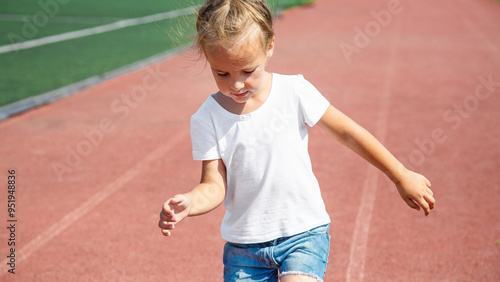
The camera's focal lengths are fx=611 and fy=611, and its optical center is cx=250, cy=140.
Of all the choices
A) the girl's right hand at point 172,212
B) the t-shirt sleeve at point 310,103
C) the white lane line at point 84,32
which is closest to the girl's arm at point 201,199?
the girl's right hand at point 172,212

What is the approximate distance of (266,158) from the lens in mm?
2506

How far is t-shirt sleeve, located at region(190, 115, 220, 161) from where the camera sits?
251 centimetres

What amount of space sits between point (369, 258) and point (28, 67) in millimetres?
8885

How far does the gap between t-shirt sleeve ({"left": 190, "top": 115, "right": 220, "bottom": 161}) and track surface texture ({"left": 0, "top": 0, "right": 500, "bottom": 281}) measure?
1.83 meters

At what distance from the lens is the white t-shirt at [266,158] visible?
250 centimetres

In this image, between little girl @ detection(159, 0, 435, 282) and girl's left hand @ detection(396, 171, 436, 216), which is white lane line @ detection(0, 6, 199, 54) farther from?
girl's left hand @ detection(396, 171, 436, 216)

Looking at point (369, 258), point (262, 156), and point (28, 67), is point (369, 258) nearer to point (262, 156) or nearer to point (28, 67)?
point (262, 156)

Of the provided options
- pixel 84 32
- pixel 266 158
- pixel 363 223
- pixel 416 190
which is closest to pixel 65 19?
pixel 84 32

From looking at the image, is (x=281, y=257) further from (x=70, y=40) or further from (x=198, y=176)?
(x=70, y=40)

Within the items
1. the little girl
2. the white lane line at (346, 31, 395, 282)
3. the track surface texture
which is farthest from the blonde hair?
the white lane line at (346, 31, 395, 282)

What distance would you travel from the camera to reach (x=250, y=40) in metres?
2.36

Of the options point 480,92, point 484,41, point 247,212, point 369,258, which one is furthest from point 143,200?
point 484,41

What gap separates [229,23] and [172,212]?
75cm

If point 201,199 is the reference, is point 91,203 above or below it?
below
